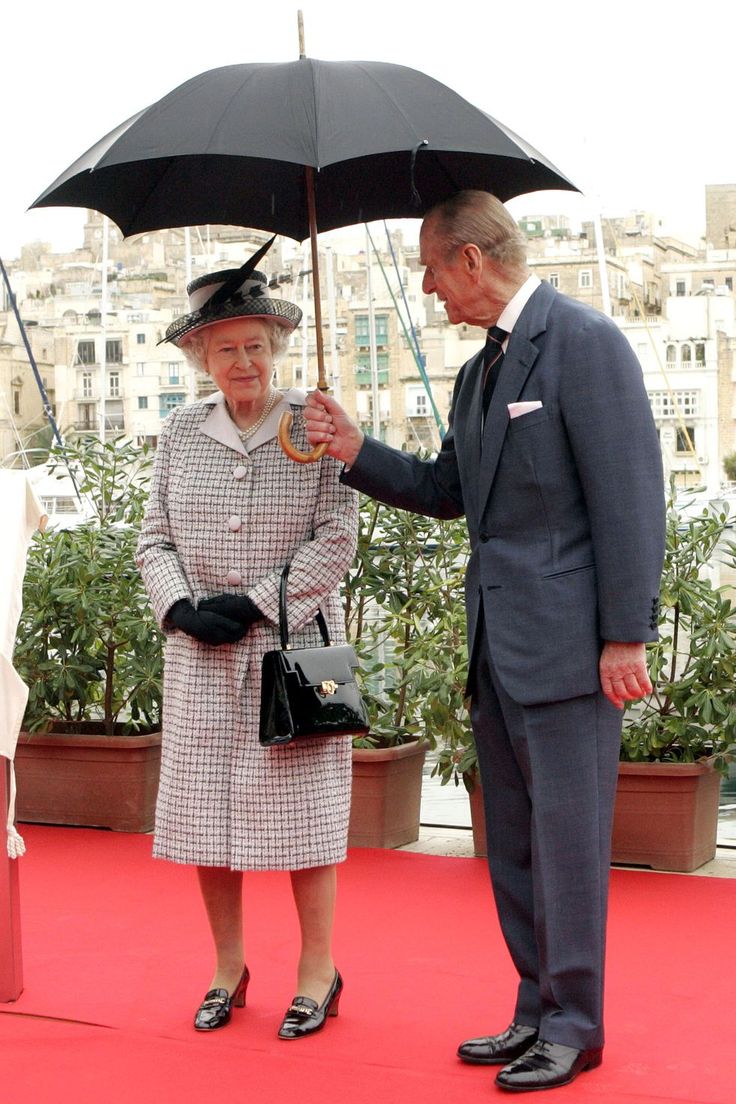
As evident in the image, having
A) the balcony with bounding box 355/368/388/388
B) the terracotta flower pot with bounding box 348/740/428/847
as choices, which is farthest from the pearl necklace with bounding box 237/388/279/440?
the balcony with bounding box 355/368/388/388

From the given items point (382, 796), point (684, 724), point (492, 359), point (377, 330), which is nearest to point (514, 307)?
point (492, 359)

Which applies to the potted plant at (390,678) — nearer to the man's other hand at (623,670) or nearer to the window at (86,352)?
the man's other hand at (623,670)

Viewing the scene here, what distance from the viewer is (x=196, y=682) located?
2.94 meters

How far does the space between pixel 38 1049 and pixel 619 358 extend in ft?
5.54

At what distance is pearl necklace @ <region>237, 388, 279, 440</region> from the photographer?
2.99 metres

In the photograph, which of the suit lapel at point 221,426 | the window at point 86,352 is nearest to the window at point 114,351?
the window at point 86,352

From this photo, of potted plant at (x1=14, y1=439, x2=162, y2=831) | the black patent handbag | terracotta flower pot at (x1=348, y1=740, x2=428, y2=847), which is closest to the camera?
the black patent handbag

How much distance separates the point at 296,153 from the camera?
2.52m

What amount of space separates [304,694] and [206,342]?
0.73m

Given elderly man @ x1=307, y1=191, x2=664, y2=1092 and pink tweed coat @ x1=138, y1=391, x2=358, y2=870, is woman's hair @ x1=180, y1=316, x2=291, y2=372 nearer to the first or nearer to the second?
pink tweed coat @ x1=138, y1=391, x2=358, y2=870

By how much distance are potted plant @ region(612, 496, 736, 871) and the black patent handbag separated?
144 centimetres

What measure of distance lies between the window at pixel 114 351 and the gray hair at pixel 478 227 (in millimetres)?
45994

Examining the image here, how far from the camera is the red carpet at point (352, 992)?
2.64 metres

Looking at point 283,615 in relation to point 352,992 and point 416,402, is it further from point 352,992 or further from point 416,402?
point 416,402
